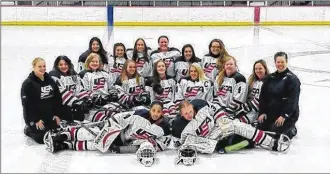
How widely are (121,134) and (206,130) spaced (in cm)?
64

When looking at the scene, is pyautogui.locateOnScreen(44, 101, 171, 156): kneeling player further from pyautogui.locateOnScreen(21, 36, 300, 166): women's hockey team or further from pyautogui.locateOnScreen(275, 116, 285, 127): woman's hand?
pyautogui.locateOnScreen(275, 116, 285, 127): woman's hand

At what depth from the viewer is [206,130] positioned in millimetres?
3809

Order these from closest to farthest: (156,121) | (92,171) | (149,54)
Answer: (92,171)
(156,121)
(149,54)

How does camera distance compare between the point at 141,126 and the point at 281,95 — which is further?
the point at 281,95

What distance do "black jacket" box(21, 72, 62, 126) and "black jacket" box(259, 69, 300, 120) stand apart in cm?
166

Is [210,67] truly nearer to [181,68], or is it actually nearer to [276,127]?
[181,68]

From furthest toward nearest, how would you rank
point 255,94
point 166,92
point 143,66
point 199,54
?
1. point 199,54
2. point 143,66
3. point 166,92
4. point 255,94

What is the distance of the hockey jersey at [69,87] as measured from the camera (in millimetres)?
4227

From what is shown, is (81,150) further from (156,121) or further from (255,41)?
(255,41)

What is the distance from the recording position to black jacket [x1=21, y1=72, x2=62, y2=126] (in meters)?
3.88

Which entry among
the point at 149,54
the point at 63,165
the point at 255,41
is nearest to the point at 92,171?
the point at 63,165

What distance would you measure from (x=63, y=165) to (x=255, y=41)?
6996 mm

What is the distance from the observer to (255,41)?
9.95m

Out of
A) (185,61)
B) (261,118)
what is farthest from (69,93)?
(261,118)
